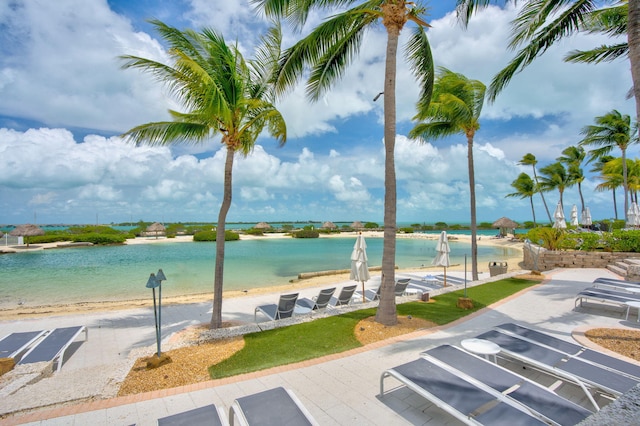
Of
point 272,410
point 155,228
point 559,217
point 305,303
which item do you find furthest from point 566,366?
point 155,228

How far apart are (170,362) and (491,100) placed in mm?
9229

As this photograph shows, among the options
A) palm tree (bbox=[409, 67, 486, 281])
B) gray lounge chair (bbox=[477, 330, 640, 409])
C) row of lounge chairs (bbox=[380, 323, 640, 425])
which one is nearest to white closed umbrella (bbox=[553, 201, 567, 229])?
palm tree (bbox=[409, 67, 486, 281])

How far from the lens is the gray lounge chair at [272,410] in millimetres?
2779

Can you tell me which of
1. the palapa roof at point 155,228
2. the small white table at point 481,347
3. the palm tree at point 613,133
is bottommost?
the small white table at point 481,347

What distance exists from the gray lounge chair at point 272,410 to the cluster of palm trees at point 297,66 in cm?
380

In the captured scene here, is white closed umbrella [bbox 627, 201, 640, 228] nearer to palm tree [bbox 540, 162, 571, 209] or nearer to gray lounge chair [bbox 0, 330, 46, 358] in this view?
palm tree [bbox 540, 162, 571, 209]

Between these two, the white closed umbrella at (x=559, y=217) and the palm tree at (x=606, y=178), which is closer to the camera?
the white closed umbrella at (x=559, y=217)

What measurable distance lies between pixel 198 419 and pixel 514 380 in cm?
347

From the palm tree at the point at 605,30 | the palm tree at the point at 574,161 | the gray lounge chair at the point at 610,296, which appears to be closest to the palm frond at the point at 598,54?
the palm tree at the point at 605,30

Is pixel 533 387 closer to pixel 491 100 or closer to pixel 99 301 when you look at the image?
pixel 491 100

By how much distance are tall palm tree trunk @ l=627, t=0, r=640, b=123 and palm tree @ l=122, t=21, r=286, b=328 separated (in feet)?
21.0

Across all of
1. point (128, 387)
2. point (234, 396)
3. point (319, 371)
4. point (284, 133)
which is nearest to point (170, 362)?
point (128, 387)

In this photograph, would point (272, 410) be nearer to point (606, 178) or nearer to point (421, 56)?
point (421, 56)

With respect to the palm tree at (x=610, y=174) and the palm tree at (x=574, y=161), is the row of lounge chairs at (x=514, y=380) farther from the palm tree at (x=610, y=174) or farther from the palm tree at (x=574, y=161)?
the palm tree at (x=574, y=161)
